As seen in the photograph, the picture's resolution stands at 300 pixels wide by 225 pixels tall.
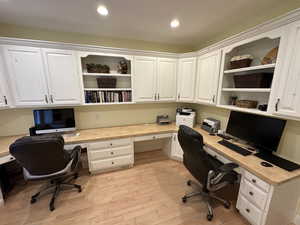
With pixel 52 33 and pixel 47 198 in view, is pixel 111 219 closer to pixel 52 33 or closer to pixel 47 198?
pixel 47 198

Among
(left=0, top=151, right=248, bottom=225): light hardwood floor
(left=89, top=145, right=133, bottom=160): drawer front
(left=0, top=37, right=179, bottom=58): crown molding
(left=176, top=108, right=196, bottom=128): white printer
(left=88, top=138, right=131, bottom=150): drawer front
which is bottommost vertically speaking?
(left=0, top=151, right=248, bottom=225): light hardwood floor

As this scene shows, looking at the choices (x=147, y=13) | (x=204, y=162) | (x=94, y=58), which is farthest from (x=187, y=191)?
(x=94, y=58)

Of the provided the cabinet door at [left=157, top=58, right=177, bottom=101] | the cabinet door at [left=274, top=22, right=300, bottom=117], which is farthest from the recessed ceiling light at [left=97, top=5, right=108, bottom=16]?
the cabinet door at [left=274, top=22, right=300, bottom=117]

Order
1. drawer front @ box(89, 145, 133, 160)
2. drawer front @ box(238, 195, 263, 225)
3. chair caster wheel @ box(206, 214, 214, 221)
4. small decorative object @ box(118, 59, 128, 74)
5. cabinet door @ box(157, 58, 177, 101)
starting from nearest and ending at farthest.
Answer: drawer front @ box(238, 195, 263, 225) < chair caster wheel @ box(206, 214, 214, 221) < drawer front @ box(89, 145, 133, 160) < small decorative object @ box(118, 59, 128, 74) < cabinet door @ box(157, 58, 177, 101)

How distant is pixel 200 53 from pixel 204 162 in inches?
80.3

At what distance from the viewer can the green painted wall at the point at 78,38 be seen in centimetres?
208

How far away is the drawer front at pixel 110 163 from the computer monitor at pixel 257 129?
193 cm

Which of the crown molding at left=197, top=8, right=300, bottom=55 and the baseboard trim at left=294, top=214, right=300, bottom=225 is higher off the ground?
the crown molding at left=197, top=8, right=300, bottom=55

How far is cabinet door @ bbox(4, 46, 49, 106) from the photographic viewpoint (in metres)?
1.94

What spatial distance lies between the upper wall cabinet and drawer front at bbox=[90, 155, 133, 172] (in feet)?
3.89

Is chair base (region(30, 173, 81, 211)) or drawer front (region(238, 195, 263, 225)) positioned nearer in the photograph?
drawer front (region(238, 195, 263, 225))

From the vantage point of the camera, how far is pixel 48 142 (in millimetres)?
1485

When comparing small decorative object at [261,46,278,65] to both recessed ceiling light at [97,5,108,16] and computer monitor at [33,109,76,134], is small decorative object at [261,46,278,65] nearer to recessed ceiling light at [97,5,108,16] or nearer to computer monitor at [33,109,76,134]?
recessed ceiling light at [97,5,108,16]

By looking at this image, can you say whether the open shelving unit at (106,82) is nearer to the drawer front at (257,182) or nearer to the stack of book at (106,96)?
the stack of book at (106,96)
